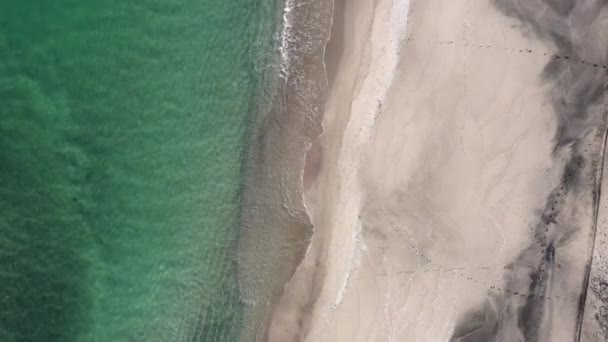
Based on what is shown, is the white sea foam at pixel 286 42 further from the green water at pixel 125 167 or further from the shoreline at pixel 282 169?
the green water at pixel 125 167

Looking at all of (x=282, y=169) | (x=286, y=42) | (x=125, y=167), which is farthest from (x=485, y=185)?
(x=125, y=167)

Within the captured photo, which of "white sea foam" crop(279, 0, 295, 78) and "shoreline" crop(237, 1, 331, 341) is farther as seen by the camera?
"white sea foam" crop(279, 0, 295, 78)

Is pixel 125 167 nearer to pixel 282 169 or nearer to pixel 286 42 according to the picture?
pixel 282 169

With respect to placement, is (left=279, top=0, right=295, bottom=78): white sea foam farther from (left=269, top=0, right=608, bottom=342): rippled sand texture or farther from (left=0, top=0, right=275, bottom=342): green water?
(left=269, top=0, right=608, bottom=342): rippled sand texture

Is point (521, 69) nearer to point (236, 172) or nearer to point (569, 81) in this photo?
point (569, 81)

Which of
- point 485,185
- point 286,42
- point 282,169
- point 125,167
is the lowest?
point 125,167

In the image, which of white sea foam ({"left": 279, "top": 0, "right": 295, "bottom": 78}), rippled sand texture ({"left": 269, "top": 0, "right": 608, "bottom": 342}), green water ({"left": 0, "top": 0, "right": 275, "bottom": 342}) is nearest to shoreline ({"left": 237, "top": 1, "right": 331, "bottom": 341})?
white sea foam ({"left": 279, "top": 0, "right": 295, "bottom": 78})
